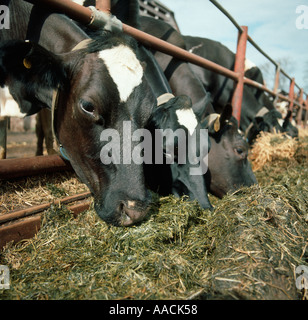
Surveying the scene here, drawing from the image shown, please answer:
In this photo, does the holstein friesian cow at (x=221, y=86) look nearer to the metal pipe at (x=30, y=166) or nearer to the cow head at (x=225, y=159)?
the cow head at (x=225, y=159)

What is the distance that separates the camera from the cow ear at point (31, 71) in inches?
70.3

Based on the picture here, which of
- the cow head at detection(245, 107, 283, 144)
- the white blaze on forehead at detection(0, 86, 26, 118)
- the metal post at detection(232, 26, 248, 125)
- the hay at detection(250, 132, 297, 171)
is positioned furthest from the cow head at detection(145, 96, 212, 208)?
the cow head at detection(245, 107, 283, 144)

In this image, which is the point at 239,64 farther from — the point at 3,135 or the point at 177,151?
the point at 3,135

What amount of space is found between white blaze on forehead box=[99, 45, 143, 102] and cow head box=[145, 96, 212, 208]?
2.20 ft

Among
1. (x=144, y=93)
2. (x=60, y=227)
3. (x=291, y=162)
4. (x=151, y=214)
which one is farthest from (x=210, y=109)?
(x=60, y=227)

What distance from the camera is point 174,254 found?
146 centimetres

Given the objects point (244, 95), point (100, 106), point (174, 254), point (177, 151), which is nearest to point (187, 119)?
point (177, 151)

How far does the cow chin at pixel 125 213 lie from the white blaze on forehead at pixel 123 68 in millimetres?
671

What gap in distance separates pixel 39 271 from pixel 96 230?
43 cm

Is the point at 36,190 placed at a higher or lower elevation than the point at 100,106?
lower

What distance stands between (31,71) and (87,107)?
1.97 ft

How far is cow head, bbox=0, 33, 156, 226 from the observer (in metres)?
1.66

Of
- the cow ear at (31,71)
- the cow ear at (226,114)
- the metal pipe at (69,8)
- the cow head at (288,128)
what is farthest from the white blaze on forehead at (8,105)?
the cow head at (288,128)
